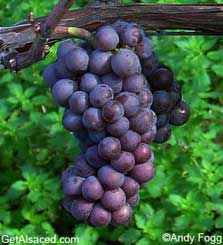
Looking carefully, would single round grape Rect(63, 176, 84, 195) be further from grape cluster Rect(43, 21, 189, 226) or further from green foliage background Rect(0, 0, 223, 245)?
green foliage background Rect(0, 0, 223, 245)

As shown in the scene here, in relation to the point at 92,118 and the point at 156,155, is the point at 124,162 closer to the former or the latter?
the point at 92,118

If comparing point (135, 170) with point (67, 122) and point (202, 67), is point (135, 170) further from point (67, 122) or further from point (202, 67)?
point (202, 67)

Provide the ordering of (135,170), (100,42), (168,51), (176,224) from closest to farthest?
(100,42) → (135,170) → (176,224) → (168,51)

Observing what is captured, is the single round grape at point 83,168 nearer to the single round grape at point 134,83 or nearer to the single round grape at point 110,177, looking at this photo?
the single round grape at point 110,177

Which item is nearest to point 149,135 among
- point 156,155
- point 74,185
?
point 74,185

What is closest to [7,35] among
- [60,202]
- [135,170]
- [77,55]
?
[77,55]
